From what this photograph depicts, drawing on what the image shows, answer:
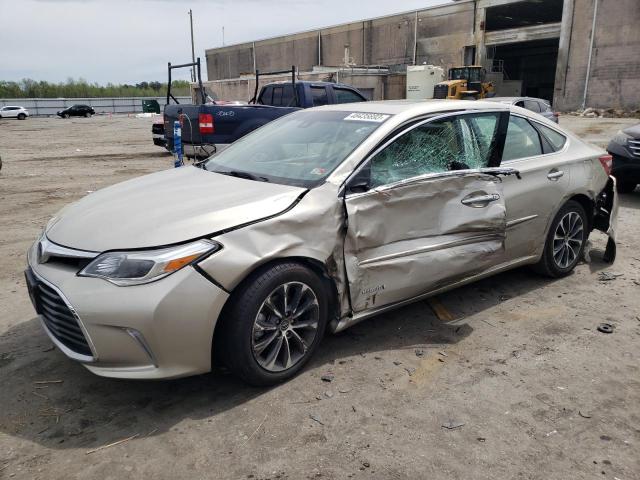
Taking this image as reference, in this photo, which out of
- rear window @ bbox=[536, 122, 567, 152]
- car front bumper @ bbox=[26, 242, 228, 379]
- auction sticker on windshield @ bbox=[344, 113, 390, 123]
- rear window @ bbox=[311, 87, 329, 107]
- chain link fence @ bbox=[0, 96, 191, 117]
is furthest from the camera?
chain link fence @ bbox=[0, 96, 191, 117]

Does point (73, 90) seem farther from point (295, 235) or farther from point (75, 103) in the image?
point (295, 235)

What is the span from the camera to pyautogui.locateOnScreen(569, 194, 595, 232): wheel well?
4771 millimetres

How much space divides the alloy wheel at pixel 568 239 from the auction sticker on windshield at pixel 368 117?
80.3 inches

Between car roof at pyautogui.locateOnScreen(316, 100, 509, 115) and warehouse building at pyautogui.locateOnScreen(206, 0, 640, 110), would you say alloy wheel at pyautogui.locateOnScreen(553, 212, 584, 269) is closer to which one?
car roof at pyautogui.locateOnScreen(316, 100, 509, 115)

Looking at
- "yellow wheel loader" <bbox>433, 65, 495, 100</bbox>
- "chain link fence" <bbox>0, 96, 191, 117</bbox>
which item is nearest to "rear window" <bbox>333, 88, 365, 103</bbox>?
"yellow wheel loader" <bbox>433, 65, 495, 100</bbox>

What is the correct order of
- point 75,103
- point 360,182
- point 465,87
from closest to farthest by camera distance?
point 360,182 < point 465,87 < point 75,103

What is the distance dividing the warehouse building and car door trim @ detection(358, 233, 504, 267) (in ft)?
123

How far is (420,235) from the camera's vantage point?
3.55 metres

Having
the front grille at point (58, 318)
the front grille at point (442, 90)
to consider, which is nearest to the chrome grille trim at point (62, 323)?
the front grille at point (58, 318)

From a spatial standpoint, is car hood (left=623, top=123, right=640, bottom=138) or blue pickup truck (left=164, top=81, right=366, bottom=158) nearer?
car hood (left=623, top=123, right=640, bottom=138)

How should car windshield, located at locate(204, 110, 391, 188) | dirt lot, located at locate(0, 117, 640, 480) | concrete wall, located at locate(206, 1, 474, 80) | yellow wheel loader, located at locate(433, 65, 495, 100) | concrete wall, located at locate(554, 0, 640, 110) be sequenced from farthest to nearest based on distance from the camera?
concrete wall, located at locate(206, 1, 474, 80)
concrete wall, located at locate(554, 0, 640, 110)
yellow wheel loader, located at locate(433, 65, 495, 100)
car windshield, located at locate(204, 110, 391, 188)
dirt lot, located at locate(0, 117, 640, 480)

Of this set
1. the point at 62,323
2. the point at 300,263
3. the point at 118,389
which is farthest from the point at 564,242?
the point at 62,323

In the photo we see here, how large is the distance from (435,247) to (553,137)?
1.89 metres

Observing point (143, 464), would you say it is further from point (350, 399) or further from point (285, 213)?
point (285, 213)
